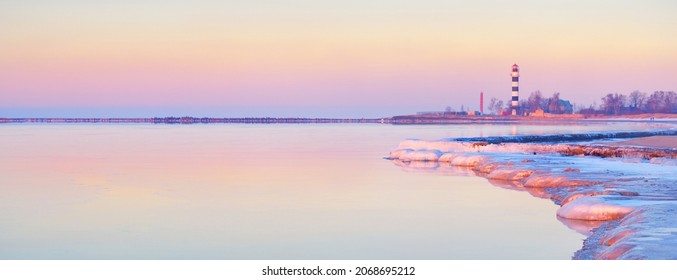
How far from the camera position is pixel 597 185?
2155cm

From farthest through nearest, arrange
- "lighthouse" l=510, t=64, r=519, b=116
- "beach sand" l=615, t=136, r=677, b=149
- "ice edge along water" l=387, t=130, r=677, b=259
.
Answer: "lighthouse" l=510, t=64, r=519, b=116 → "beach sand" l=615, t=136, r=677, b=149 → "ice edge along water" l=387, t=130, r=677, b=259

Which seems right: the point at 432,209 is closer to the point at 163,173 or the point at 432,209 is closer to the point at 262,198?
the point at 262,198

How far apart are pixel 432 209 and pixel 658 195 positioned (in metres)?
5.41

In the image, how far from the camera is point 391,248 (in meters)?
15.6

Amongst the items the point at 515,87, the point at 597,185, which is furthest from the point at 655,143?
the point at 515,87

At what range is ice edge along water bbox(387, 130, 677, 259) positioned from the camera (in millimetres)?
13430

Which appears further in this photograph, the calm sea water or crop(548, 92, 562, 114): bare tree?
crop(548, 92, 562, 114): bare tree

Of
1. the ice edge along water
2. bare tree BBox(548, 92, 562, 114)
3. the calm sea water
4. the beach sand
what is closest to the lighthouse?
bare tree BBox(548, 92, 562, 114)

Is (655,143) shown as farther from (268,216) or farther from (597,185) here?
(268,216)

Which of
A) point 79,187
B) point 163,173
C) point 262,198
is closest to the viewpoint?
point 262,198

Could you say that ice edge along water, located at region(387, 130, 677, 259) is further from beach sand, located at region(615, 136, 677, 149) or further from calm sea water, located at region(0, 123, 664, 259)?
beach sand, located at region(615, 136, 677, 149)

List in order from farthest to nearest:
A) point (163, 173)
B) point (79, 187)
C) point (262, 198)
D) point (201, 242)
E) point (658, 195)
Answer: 1. point (163, 173)
2. point (79, 187)
3. point (262, 198)
4. point (658, 195)
5. point (201, 242)

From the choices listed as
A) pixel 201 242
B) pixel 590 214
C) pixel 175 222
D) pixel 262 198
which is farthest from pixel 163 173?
pixel 590 214

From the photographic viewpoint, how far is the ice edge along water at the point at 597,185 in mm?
13430
